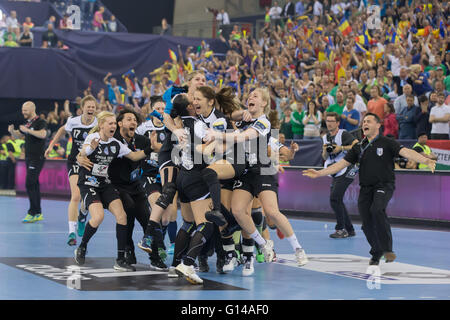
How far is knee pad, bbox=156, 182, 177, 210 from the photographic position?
9.40 metres

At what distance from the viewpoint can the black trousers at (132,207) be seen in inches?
402

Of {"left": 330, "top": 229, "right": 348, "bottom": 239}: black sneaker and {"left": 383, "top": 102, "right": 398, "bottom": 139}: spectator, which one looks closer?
{"left": 330, "top": 229, "right": 348, "bottom": 239}: black sneaker

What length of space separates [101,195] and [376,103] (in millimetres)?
10421

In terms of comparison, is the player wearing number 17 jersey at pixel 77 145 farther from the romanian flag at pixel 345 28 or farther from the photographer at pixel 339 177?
the romanian flag at pixel 345 28

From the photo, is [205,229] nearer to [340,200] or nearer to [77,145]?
[77,145]

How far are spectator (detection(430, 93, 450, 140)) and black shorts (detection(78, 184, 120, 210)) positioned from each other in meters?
10.2

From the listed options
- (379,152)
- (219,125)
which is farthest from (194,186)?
(379,152)

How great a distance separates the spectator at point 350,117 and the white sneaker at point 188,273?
36.2 ft

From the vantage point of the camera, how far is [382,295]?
8.24 m

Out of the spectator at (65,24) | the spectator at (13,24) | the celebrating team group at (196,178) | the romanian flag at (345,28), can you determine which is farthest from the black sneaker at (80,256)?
the spectator at (65,24)

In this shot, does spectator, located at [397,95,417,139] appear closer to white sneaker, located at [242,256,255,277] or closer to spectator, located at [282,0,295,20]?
white sneaker, located at [242,256,255,277]

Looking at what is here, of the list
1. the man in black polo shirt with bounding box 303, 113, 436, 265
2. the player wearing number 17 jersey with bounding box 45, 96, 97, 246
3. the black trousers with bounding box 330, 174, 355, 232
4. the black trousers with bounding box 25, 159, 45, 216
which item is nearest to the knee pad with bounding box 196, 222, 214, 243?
the man in black polo shirt with bounding box 303, 113, 436, 265

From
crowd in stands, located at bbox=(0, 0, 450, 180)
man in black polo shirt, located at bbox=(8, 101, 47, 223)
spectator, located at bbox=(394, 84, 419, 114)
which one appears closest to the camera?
man in black polo shirt, located at bbox=(8, 101, 47, 223)

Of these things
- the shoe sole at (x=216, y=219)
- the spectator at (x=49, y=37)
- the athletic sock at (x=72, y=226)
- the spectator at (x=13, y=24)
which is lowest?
the athletic sock at (x=72, y=226)
